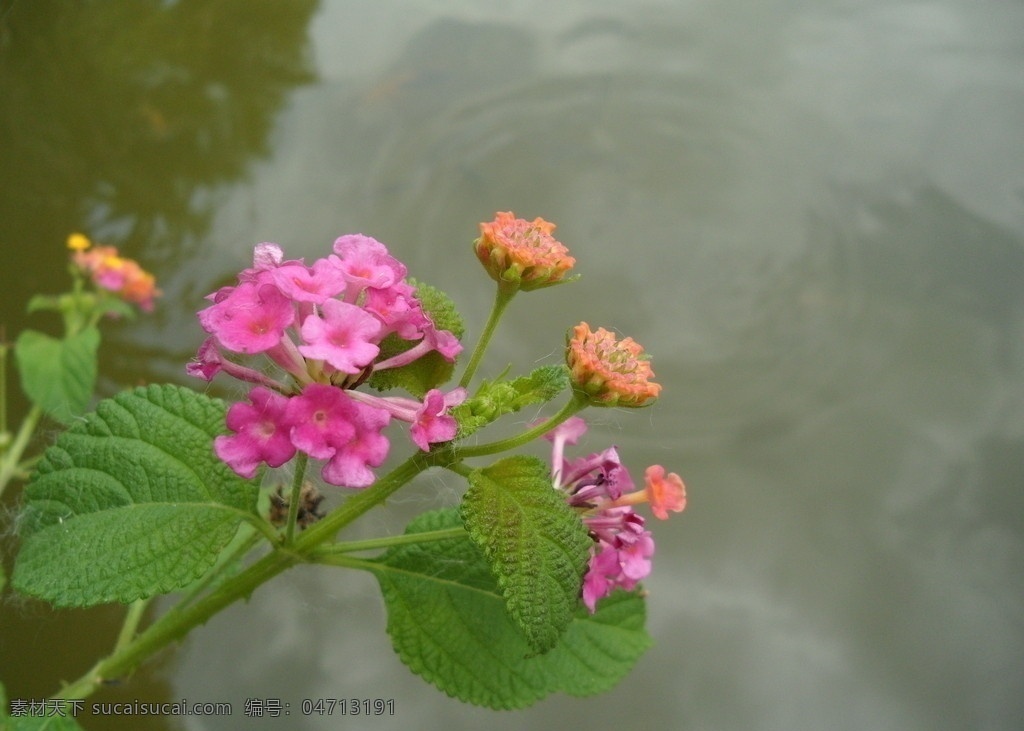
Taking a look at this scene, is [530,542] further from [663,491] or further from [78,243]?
[78,243]

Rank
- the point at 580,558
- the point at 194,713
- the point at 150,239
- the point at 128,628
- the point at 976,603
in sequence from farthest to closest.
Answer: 1. the point at 150,239
2. the point at 976,603
3. the point at 194,713
4. the point at 128,628
5. the point at 580,558

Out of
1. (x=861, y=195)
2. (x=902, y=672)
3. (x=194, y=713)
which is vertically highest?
(x=861, y=195)

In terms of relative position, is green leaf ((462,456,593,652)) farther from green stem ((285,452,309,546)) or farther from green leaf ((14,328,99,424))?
green leaf ((14,328,99,424))

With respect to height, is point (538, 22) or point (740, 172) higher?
point (538, 22)

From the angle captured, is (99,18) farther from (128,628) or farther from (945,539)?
(945,539)

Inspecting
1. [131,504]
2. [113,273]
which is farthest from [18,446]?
[131,504]

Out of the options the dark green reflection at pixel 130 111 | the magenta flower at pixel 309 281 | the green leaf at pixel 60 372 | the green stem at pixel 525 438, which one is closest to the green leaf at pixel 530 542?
the green stem at pixel 525 438

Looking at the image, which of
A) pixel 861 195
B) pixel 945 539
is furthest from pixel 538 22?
pixel 945 539

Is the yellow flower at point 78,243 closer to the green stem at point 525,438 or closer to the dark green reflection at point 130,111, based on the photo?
the dark green reflection at point 130,111
